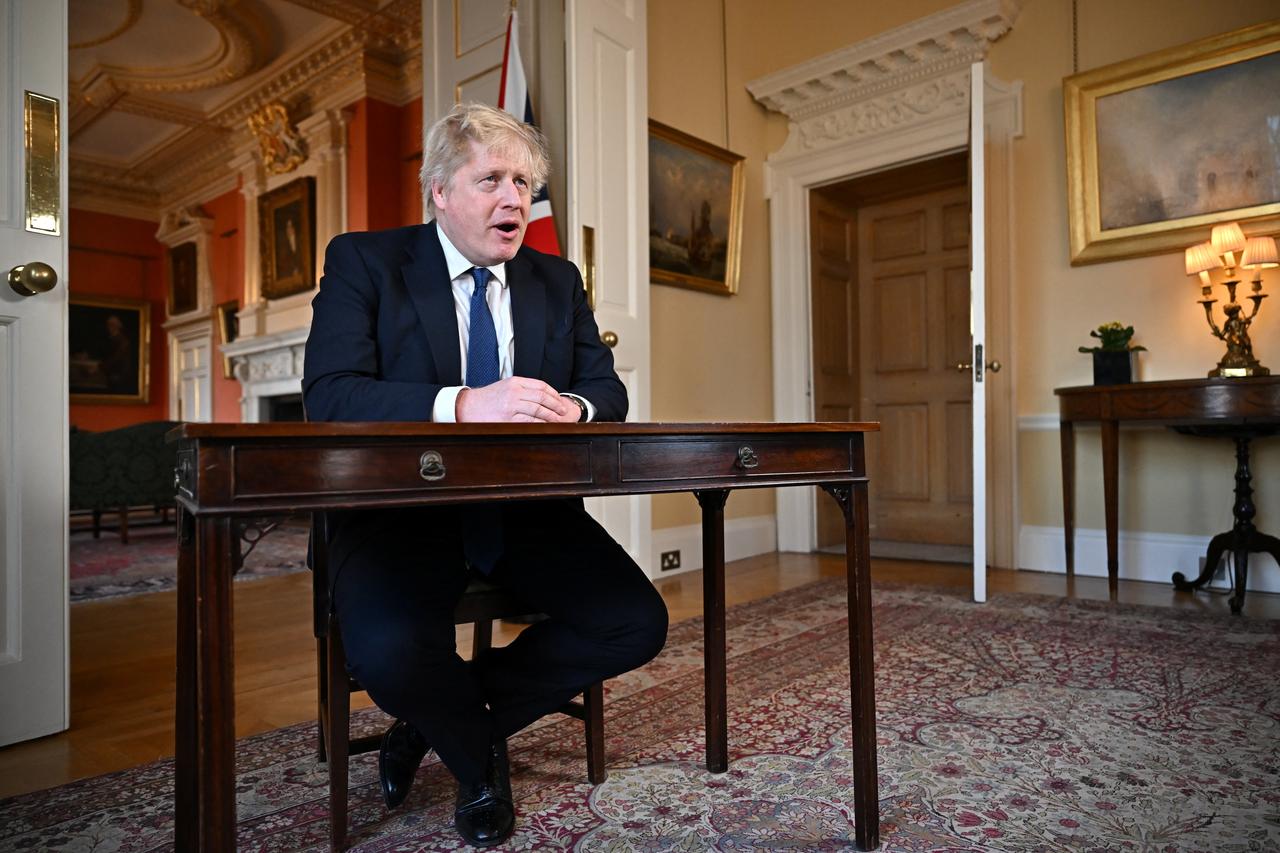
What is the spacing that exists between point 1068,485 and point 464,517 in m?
3.30

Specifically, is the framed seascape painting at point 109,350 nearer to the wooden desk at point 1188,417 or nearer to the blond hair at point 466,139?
the blond hair at point 466,139

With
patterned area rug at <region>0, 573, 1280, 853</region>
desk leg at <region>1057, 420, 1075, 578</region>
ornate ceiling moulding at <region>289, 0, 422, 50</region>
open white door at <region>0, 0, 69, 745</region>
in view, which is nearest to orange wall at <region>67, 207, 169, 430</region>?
ornate ceiling moulding at <region>289, 0, 422, 50</region>

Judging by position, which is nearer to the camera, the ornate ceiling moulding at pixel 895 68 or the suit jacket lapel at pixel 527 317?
the suit jacket lapel at pixel 527 317

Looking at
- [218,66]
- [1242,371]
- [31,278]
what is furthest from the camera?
[218,66]

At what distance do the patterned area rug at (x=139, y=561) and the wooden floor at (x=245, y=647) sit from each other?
299 mm

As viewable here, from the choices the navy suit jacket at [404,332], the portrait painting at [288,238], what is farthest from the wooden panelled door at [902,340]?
the portrait painting at [288,238]

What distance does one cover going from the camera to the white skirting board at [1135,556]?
369 cm

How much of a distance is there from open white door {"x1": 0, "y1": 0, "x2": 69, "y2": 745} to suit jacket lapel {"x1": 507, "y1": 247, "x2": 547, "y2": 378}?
4.12ft

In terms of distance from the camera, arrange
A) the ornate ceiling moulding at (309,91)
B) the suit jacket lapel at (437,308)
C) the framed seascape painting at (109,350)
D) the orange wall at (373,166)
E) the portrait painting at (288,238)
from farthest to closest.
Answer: the framed seascape painting at (109,350) → the portrait painting at (288,238) → the orange wall at (373,166) → the ornate ceiling moulding at (309,91) → the suit jacket lapel at (437,308)

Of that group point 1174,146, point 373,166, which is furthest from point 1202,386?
point 373,166

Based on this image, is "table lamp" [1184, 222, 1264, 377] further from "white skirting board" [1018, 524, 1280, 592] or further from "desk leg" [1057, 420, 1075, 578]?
"white skirting board" [1018, 524, 1280, 592]

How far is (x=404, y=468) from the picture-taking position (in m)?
1.08

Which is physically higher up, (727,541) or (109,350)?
(109,350)

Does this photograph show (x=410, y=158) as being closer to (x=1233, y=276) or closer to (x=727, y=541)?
(x=727, y=541)
